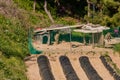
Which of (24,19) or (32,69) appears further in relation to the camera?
(24,19)

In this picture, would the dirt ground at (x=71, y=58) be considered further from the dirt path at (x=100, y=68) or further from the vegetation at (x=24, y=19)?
the vegetation at (x=24, y=19)

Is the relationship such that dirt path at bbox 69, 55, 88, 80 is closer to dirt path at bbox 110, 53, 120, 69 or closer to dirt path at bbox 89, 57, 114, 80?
dirt path at bbox 89, 57, 114, 80

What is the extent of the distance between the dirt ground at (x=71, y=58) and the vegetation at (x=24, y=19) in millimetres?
741

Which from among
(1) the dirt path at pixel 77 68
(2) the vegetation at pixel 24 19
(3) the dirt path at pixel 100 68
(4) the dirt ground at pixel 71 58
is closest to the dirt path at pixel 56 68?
(4) the dirt ground at pixel 71 58

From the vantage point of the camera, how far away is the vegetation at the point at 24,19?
22.8 meters

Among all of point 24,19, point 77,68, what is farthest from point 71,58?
point 24,19

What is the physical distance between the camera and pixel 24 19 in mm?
34094

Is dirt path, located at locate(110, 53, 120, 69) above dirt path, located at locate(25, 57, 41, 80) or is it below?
below

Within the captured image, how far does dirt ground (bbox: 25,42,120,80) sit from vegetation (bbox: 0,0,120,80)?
0.74 meters

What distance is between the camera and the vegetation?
22.8 metres

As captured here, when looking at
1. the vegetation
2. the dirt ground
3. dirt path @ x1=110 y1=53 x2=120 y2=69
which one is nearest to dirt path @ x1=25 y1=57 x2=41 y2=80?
the dirt ground

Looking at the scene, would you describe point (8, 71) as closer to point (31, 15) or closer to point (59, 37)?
point (59, 37)

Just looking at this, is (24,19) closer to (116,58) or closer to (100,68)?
(116,58)

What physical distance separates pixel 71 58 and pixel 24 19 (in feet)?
27.1
